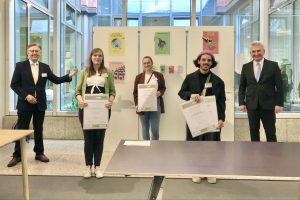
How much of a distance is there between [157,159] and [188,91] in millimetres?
1887

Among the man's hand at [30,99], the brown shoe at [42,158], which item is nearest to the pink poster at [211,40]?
the man's hand at [30,99]

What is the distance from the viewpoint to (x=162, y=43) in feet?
16.8

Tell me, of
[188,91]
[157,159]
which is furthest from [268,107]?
[157,159]

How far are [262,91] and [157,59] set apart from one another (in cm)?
181

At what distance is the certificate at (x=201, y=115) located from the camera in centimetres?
315

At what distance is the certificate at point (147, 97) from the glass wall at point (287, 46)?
2.54 meters

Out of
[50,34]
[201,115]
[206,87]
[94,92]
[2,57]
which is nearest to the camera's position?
[201,115]

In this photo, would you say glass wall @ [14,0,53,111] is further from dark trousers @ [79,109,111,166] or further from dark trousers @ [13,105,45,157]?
dark trousers @ [79,109,111,166]

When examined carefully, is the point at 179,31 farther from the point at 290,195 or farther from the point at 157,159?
the point at 157,159

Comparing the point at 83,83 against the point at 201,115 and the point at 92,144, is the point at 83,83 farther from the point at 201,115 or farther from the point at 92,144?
the point at 201,115

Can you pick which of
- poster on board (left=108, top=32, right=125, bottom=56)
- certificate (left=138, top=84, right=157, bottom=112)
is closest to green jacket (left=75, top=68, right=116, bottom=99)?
certificate (left=138, top=84, right=157, bottom=112)

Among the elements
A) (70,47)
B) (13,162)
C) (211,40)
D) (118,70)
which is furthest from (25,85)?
(211,40)

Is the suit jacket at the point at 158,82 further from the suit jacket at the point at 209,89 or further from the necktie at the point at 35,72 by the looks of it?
the necktie at the point at 35,72

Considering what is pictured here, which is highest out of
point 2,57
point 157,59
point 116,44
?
point 116,44
